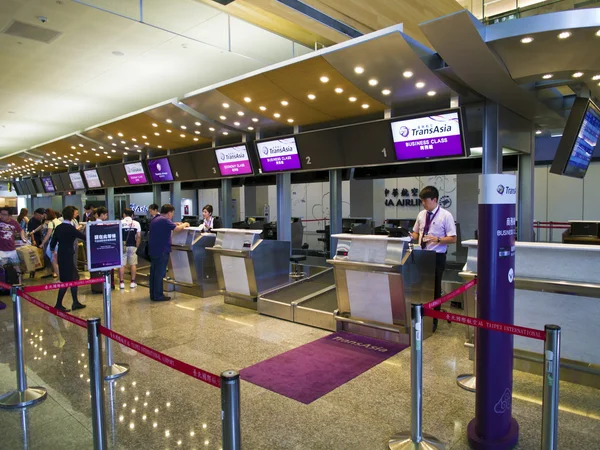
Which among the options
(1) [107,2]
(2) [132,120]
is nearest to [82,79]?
(2) [132,120]

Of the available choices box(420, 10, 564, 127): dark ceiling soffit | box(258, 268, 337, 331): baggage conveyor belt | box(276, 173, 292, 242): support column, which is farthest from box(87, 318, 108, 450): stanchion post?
box(276, 173, 292, 242): support column

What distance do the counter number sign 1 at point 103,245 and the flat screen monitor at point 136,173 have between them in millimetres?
5712

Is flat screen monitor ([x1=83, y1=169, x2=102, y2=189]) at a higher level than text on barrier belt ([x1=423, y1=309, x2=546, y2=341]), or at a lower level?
higher

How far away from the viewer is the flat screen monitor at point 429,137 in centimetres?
545

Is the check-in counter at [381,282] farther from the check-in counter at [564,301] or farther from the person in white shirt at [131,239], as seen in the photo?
the person in white shirt at [131,239]

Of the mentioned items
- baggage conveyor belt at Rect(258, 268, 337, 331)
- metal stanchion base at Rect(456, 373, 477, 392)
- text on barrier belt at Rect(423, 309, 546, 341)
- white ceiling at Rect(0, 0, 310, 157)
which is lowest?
metal stanchion base at Rect(456, 373, 477, 392)

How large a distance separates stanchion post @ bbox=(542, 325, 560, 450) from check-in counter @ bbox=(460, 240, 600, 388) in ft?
5.32

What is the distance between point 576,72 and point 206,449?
16.3 ft

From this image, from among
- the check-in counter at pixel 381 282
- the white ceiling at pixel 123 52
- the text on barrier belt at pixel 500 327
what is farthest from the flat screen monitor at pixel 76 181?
the text on barrier belt at pixel 500 327

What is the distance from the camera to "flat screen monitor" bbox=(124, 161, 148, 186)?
11.7 metres

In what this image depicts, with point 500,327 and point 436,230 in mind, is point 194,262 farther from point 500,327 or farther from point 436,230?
point 500,327

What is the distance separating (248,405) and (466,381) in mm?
1926

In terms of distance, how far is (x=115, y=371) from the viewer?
407 cm

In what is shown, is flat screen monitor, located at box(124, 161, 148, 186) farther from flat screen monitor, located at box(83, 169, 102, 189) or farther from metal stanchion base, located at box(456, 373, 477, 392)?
metal stanchion base, located at box(456, 373, 477, 392)
